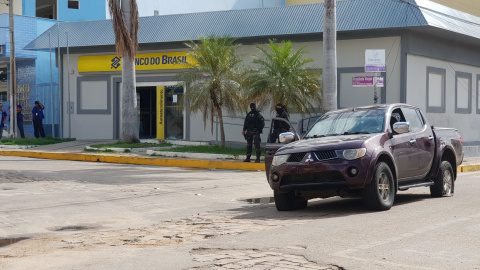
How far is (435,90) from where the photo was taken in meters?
27.1

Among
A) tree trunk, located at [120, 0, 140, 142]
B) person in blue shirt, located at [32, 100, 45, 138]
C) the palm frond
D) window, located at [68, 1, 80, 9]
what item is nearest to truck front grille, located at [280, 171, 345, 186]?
the palm frond

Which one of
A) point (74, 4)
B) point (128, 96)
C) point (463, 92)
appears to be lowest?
point (128, 96)

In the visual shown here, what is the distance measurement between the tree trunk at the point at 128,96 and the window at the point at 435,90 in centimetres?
1111

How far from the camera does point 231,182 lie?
1628cm

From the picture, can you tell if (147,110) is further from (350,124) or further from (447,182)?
(350,124)

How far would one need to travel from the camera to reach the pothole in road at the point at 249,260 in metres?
6.69

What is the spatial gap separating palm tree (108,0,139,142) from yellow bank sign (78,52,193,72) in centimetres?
260

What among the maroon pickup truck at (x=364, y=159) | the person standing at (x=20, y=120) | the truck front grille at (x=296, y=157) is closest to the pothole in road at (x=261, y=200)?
the maroon pickup truck at (x=364, y=159)

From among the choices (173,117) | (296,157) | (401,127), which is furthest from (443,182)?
(173,117)

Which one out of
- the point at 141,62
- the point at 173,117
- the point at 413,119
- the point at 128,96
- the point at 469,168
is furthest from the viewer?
the point at 173,117

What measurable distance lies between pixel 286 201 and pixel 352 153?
1410mm

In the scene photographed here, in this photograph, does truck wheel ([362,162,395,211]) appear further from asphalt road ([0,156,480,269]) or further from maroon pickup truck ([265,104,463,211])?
asphalt road ([0,156,480,269])

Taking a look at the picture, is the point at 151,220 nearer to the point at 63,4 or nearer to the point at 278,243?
the point at 278,243

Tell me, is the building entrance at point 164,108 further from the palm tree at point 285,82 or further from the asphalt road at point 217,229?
the asphalt road at point 217,229
